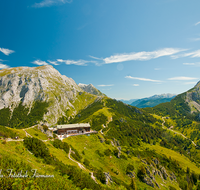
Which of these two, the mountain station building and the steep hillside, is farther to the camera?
the mountain station building

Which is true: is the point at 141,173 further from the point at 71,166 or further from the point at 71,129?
the point at 71,129

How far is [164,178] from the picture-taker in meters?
78.7

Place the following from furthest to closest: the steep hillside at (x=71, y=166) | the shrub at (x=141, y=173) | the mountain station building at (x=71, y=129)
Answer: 1. the mountain station building at (x=71, y=129)
2. the shrub at (x=141, y=173)
3. the steep hillside at (x=71, y=166)

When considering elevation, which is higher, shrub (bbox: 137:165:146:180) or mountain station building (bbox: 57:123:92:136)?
mountain station building (bbox: 57:123:92:136)

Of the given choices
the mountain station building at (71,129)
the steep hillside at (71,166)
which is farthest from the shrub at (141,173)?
A: the mountain station building at (71,129)

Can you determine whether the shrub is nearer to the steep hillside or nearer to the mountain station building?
the steep hillside

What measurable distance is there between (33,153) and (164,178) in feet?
Answer: 307

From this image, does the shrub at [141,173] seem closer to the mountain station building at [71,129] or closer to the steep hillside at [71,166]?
the steep hillside at [71,166]

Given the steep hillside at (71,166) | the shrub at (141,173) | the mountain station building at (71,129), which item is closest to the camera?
the steep hillside at (71,166)

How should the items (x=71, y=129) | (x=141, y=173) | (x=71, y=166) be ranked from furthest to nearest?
(x=71, y=129)
(x=141, y=173)
(x=71, y=166)

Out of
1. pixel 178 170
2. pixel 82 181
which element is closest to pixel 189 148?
pixel 178 170

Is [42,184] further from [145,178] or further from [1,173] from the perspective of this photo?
[145,178]

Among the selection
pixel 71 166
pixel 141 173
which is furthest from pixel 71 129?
pixel 141 173

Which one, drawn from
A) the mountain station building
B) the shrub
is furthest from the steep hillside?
the mountain station building
